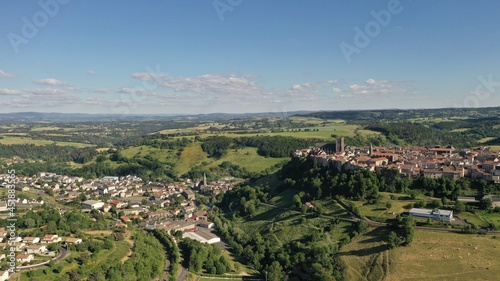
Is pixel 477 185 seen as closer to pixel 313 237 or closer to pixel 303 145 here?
pixel 313 237

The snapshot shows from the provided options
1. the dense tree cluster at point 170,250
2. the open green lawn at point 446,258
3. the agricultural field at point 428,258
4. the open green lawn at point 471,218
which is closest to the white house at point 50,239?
the dense tree cluster at point 170,250

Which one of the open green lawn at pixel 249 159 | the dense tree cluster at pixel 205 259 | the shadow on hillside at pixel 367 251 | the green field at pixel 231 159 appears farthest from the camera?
the green field at pixel 231 159

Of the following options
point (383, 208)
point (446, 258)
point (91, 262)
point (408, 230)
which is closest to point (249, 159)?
point (383, 208)

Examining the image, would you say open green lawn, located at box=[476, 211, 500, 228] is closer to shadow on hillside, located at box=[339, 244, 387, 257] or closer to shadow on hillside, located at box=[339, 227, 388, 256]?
shadow on hillside, located at box=[339, 227, 388, 256]

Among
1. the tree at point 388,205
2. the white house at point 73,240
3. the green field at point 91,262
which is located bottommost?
the green field at point 91,262

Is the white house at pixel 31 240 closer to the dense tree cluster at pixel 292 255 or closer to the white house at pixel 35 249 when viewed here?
the white house at pixel 35 249
